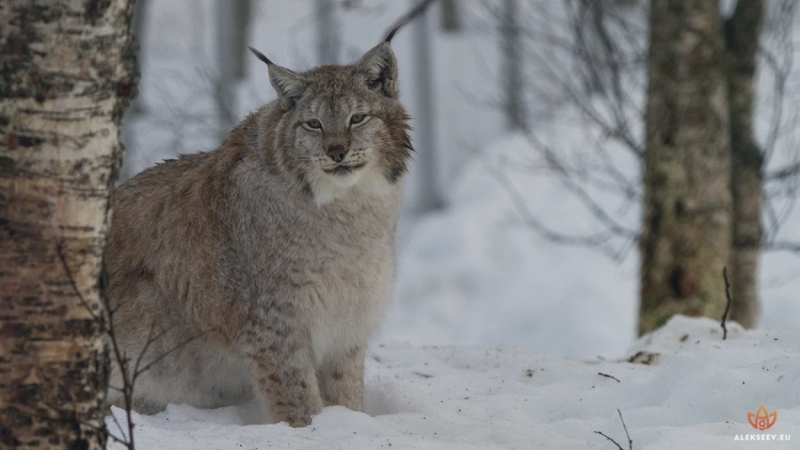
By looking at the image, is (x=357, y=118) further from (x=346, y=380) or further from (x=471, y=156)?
(x=471, y=156)

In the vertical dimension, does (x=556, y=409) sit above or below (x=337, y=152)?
below

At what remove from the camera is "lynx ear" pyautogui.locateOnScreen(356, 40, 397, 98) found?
419 cm

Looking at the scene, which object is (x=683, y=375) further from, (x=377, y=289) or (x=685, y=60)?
(x=685, y=60)

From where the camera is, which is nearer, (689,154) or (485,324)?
(689,154)

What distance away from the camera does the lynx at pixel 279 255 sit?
3.98 meters

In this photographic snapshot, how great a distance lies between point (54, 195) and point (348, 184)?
1.75 metres

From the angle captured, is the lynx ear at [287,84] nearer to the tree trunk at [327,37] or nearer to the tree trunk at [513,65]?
the tree trunk at [327,37]

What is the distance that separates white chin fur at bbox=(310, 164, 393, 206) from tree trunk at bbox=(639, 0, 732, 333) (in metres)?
2.73

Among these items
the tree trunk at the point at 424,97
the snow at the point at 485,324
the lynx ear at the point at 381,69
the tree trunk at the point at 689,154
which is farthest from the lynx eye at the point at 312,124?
the tree trunk at the point at 424,97

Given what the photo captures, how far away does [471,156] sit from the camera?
1158 centimetres

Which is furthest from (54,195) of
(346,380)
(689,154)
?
(689,154)

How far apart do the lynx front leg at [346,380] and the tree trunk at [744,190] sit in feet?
11.8

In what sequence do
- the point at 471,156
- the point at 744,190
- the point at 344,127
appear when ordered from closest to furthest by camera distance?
the point at 344,127, the point at 744,190, the point at 471,156

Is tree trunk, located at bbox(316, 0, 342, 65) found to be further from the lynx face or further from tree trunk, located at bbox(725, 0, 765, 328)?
the lynx face
